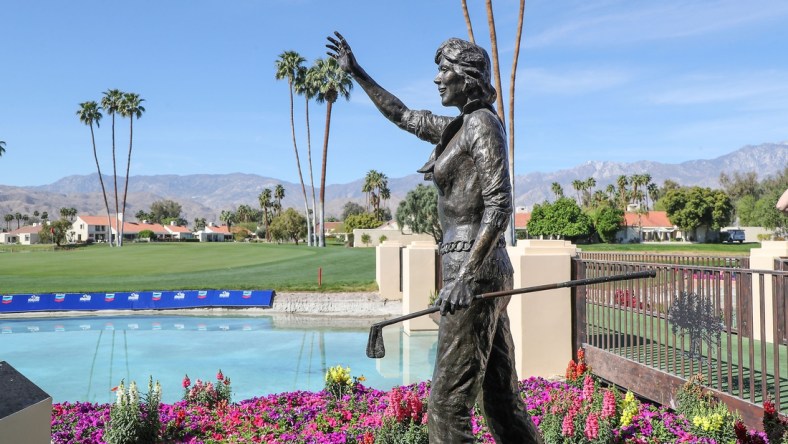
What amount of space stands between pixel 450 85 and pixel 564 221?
210 ft

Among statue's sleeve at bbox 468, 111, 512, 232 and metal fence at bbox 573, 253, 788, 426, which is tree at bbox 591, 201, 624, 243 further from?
statue's sleeve at bbox 468, 111, 512, 232

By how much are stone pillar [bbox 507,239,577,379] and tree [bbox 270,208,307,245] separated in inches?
2438

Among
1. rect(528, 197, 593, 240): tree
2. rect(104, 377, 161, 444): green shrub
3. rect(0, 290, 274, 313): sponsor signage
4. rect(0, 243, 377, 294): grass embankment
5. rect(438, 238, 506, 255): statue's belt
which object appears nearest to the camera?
rect(438, 238, 506, 255): statue's belt

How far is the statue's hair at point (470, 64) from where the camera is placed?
3338 mm

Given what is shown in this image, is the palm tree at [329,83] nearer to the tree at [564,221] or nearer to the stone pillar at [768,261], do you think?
the tree at [564,221]

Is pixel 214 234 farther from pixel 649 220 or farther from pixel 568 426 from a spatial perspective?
pixel 568 426

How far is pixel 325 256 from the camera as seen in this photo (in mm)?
34125

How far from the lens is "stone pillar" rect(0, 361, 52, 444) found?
2.70m

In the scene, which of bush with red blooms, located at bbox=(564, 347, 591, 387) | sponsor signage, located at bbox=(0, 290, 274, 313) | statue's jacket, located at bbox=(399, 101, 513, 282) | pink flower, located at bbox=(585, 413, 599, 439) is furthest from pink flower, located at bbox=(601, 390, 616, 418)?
sponsor signage, located at bbox=(0, 290, 274, 313)

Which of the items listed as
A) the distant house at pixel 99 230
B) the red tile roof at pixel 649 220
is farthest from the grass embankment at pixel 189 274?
the distant house at pixel 99 230

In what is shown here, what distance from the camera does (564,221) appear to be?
212 ft

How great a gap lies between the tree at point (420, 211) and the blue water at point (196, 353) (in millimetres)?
35192

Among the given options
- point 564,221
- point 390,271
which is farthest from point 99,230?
point 390,271

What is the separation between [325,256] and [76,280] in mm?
13028
